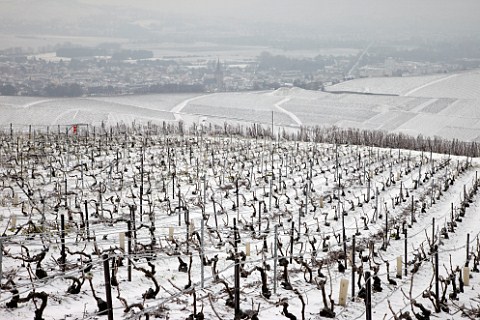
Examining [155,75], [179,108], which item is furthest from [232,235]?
[155,75]

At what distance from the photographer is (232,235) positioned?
959 cm

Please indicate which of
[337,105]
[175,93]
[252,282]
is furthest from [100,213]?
[175,93]

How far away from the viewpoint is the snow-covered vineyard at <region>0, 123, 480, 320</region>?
20.0 feet

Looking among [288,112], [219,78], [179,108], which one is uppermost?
[219,78]

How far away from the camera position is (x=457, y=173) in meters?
17.2

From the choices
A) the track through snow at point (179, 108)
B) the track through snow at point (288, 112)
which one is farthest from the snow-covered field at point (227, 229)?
the track through snow at point (288, 112)

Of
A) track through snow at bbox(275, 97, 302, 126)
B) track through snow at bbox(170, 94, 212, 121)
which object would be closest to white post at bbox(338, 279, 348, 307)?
track through snow at bbox(275, 97, 302, 126)

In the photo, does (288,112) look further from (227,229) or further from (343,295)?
(343,295)

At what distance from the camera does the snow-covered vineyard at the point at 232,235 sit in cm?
609

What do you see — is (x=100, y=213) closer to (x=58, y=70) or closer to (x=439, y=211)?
(x=439, y=211)

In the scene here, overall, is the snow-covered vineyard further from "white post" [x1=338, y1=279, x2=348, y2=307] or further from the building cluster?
the building cluster

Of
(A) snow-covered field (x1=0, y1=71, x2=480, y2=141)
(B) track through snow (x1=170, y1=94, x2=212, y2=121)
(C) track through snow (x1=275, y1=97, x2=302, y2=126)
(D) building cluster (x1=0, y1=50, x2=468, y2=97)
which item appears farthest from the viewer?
(D) building cluster (x1=0, y1=50, x2=468, y2=97)

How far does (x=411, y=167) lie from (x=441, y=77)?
39.1 meters

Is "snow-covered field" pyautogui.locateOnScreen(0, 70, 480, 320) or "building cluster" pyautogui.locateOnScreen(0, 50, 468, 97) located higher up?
"building cluster" pyautogui.locateOnScreen(0, 50, 468, 97)
